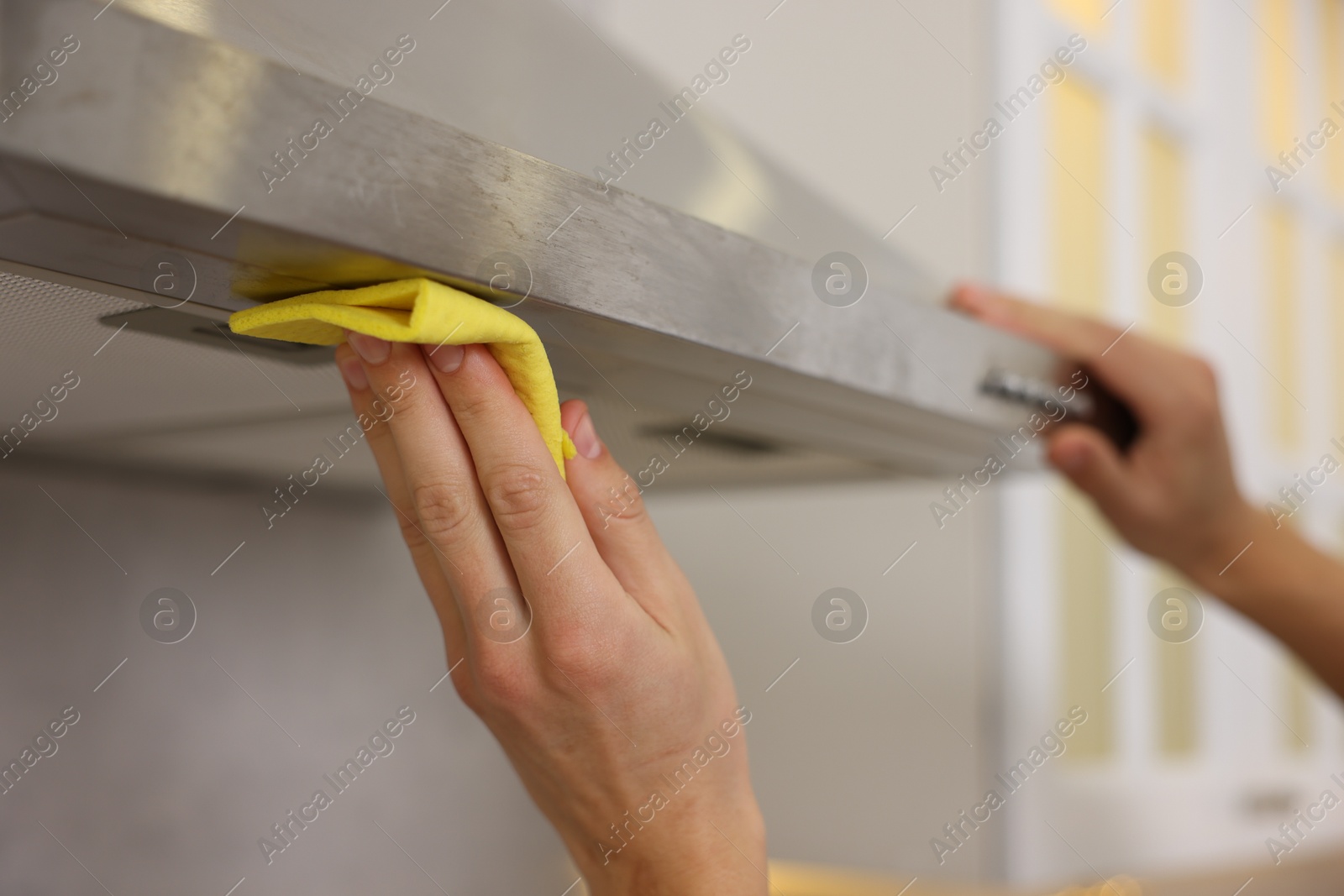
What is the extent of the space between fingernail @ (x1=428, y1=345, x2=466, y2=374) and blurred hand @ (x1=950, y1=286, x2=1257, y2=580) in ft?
1.17

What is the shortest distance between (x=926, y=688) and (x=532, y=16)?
688mm

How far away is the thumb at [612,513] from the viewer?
0.36 m

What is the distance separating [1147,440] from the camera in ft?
2.10

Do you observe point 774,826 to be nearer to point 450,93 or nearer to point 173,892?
point 173,892

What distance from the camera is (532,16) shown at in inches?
14.8

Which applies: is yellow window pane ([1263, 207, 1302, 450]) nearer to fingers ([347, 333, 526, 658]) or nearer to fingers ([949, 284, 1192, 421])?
fingers ([949, 284, 1192, 421])

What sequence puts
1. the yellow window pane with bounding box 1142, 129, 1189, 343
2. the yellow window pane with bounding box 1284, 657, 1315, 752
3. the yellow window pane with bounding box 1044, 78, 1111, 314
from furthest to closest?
the yellow window pane with bounding box 1284, 657, 1315, 752 < the yellow window pane with bounding box 1142, 129, 1189, 343 < the yellow window pane with bounding box 1044, 78, 1111, 314

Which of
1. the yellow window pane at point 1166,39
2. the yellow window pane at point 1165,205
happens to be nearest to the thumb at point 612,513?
the yellow window pane at point 1165,205

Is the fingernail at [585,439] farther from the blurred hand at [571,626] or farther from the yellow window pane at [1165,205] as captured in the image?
the yellow window pane at [1165,205]

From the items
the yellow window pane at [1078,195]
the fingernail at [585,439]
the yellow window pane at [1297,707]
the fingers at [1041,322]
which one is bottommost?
the yellow window pane at [1297,707]

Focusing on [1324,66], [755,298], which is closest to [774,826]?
[755,298]

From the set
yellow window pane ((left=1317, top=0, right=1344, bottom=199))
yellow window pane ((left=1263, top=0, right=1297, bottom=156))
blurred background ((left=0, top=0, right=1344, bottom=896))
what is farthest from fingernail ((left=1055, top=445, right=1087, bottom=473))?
A: yellow window pane ((left=1317, top=0, right=1344, bottom=199))

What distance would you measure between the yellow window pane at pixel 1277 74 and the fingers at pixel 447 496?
1.38 m

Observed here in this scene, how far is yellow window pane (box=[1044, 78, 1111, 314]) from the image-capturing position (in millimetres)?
1021
